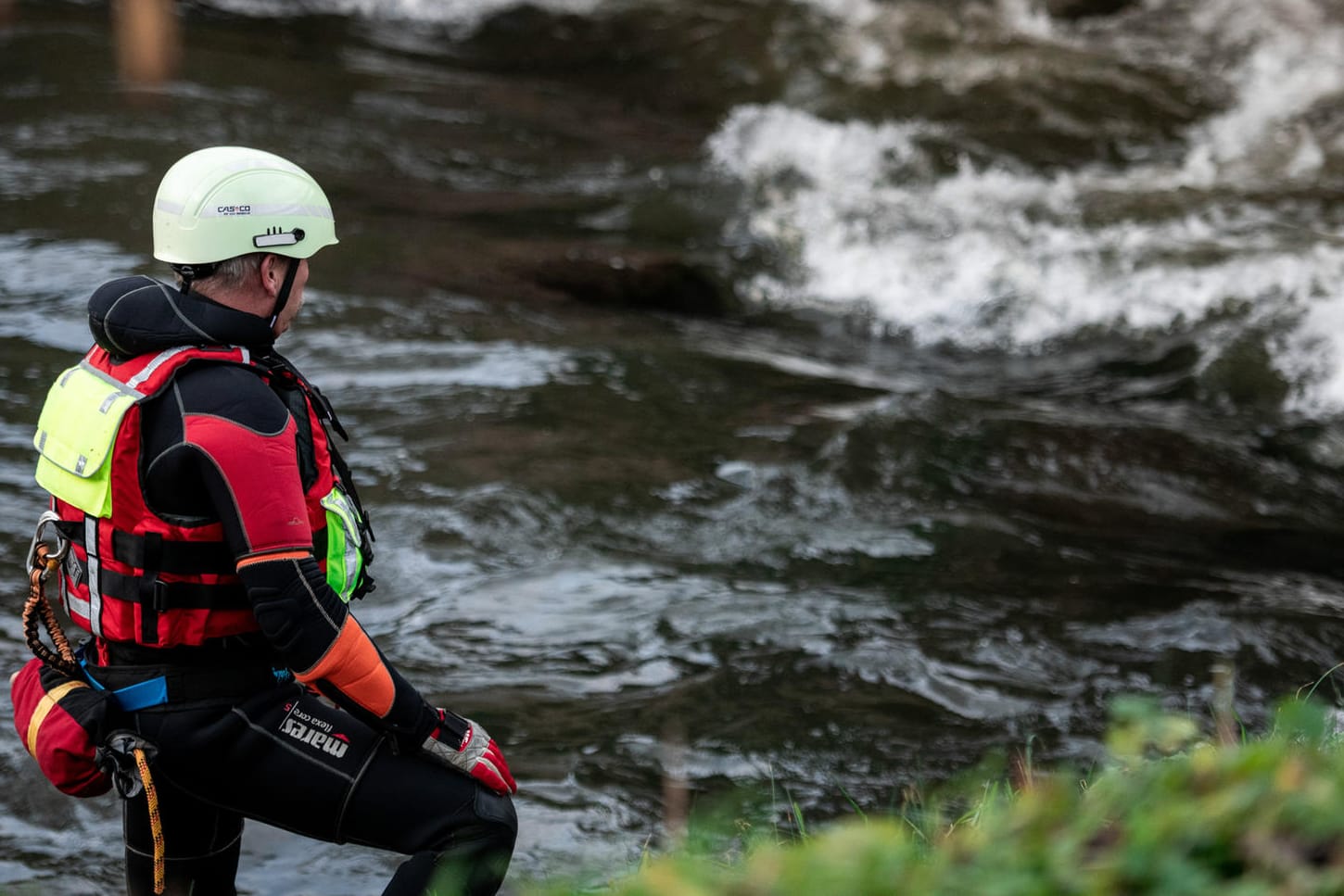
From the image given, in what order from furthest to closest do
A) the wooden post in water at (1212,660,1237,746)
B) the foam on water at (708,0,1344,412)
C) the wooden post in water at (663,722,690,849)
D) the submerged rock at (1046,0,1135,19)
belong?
the submerged rock at (1046,0,1135,19), the foam on water at (708,0,1344,412), the wooden post in water at (1212,660,1237,746), the wooden post in water at (663,722,690,849)

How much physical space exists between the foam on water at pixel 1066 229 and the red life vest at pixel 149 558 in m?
7.35

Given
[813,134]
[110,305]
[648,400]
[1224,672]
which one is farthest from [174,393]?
[813,134]

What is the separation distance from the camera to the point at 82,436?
2.95 m

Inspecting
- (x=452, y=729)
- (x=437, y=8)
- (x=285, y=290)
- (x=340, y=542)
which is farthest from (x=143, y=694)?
(x=437, y=8)

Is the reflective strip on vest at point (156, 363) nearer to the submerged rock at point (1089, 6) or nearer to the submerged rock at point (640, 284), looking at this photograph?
the submerged rock at point (640, 284)

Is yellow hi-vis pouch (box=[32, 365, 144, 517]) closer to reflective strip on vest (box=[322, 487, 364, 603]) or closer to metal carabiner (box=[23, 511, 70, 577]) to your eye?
metal carabiner (box=[23, 511, 70, 577])

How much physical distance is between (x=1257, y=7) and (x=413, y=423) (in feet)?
37.1

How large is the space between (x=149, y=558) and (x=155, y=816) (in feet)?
1.86

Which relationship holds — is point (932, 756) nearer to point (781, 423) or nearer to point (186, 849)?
point (186, 849)

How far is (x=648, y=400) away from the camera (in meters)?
8.15

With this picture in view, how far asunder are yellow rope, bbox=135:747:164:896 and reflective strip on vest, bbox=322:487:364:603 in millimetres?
532

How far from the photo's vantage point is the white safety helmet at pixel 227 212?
3.05 metres

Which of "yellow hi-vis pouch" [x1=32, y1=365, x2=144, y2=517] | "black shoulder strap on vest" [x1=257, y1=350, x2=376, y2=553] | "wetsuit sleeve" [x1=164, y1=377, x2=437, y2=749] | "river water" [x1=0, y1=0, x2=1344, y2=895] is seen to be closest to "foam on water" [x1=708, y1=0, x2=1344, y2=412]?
"river water" [x1=0, y1=0, x2=1344, y2=895]

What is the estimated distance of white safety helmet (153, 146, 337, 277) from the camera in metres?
3.05
